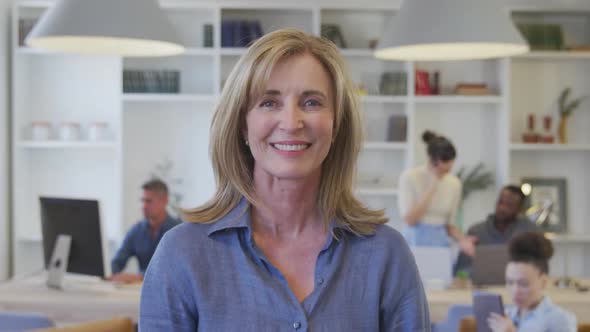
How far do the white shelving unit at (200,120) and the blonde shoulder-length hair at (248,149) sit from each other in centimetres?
552

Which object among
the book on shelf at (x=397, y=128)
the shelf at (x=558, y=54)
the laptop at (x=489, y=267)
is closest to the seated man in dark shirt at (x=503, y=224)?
the laptop at (x=489, y=267)

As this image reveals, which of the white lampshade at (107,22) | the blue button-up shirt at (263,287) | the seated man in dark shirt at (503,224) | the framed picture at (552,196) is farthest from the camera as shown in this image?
the framed picture at (552,196)

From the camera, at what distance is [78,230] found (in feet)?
15.3

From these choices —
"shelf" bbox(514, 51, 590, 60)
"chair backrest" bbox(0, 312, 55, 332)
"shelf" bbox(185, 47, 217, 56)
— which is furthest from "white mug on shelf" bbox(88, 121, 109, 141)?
"chair backrest" bbox(0, 312, 55, 332)

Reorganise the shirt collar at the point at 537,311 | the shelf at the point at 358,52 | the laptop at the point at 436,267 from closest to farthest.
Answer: the shirt collar at the point at 537,311 < the laptop at the point at 436,267 < the shelf at the point at 358,52

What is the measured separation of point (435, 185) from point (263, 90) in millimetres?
4218

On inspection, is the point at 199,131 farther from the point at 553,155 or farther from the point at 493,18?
the point at 493,18

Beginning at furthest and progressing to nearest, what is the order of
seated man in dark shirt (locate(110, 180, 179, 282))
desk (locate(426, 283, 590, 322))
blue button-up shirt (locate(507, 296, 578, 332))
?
seated man in dark shirt (locate(110, 180, 179, 282)), desk (locate(426, 283, 590, 322)), blue button-up shirt (locate(507, 296, 578, 332))

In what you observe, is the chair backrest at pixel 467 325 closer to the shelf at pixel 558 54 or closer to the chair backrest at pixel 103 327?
the chair backrest at pixel 103 327

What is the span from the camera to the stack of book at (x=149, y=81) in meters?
7.04

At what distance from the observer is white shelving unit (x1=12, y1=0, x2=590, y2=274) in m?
7.28

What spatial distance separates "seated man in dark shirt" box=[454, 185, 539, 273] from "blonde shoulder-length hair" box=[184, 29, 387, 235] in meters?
4.03

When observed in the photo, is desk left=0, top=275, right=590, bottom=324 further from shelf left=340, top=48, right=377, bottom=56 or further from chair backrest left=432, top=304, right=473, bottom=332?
shelf left=340, top=48, right=377, bottom=56

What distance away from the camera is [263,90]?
5.22 feet
